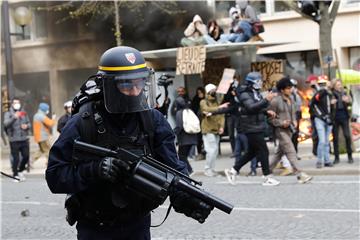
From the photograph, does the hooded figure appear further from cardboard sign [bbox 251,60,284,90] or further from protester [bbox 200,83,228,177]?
protester [bbox 200,83,228,177]

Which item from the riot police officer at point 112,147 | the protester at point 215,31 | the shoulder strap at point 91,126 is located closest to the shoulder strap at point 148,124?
the riot police officer at point 112,147

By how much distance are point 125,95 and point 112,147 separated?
265mm

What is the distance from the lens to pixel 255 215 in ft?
25.8

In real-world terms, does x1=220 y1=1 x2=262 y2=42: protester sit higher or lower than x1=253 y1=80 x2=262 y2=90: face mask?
higher

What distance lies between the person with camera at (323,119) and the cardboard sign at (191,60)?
335 centimetres

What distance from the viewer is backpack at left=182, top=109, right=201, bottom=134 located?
11992mm

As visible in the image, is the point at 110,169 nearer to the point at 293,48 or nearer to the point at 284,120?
the point at 284,120

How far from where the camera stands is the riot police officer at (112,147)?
10.9 ft

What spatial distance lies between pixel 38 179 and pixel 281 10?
944cm

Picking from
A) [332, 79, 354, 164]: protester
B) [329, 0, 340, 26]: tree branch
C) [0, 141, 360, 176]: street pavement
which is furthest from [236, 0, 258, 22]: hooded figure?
[332, 79, 354, 164]: protester

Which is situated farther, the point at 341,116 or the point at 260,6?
the point at 260,6

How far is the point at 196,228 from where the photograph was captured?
7.27 m

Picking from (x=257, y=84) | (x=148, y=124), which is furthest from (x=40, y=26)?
(x=148, y=124)

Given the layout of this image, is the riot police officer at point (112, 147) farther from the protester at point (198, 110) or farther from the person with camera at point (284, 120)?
the protester at point (198, 110)
